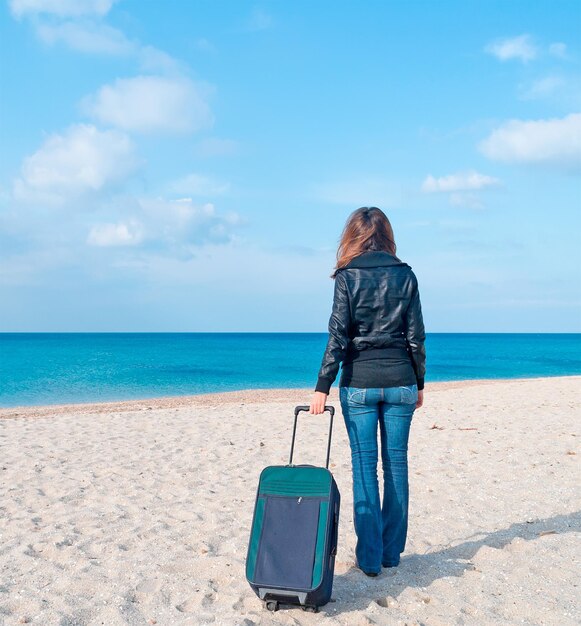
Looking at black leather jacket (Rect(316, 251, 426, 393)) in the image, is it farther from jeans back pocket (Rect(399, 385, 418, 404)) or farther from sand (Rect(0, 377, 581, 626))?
sand (Rect(0, 377, 581, 626))

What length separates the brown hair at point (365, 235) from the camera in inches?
158

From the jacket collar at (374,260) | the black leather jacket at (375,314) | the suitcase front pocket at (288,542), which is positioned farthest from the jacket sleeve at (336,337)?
the suitcase front pocket at (288,542)

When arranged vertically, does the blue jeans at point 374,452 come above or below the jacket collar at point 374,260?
below

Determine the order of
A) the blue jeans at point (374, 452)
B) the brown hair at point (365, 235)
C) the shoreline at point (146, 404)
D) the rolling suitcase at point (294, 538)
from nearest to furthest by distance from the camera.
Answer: the rolling suitcase at point (294, 538) → the blue jeans at point (374, 452) → the brown hair at point (365, 235) → the shoreline at point (146, 404)

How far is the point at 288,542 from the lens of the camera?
352cm

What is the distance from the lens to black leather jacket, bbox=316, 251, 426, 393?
3.86m

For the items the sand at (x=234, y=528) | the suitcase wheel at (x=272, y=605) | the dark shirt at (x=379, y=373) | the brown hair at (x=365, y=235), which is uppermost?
the brown hair at (x=365, y=235)

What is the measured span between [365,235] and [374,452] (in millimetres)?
1397

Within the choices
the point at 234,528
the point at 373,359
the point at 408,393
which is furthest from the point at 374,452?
the point at 234,528

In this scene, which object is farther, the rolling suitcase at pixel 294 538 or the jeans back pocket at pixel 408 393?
the jeans back pocket at pixel 408 393

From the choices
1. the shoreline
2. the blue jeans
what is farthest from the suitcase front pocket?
the shoreline

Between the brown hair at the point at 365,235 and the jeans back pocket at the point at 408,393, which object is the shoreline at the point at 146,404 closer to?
the brown hair at the point at 365,235

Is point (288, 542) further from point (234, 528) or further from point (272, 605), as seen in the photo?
point (234, 528)

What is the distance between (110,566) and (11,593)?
2.19 ft
